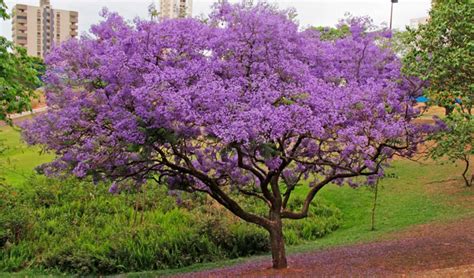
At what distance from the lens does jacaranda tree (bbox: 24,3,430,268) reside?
9.77m

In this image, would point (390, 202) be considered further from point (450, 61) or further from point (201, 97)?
point (201, 97)

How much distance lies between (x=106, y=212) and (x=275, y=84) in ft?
42.2

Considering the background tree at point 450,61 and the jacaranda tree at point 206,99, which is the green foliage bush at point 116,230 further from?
the background tree at point 450,61

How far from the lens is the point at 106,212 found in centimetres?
2117

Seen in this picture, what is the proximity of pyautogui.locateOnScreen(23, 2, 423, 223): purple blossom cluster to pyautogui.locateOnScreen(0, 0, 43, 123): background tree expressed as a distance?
1.87 ft

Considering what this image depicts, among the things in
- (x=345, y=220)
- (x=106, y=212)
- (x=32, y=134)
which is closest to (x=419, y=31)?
(x=32, y=134)

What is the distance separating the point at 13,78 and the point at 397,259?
9.70 m

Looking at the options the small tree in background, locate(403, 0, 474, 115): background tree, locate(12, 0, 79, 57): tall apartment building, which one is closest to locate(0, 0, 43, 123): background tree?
locate(403, 0, 474, 115): background tree

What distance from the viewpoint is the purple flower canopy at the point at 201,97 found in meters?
9.76

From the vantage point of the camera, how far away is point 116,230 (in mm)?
19344

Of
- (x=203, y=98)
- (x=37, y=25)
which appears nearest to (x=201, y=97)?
(x=203, y=98)

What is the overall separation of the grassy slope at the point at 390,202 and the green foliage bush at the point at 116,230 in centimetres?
114

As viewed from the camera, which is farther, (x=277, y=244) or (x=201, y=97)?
(x=277, y=244)

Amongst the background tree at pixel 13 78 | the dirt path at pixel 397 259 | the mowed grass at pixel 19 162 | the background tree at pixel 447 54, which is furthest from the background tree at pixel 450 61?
the mowed grass at pixel 19 162
